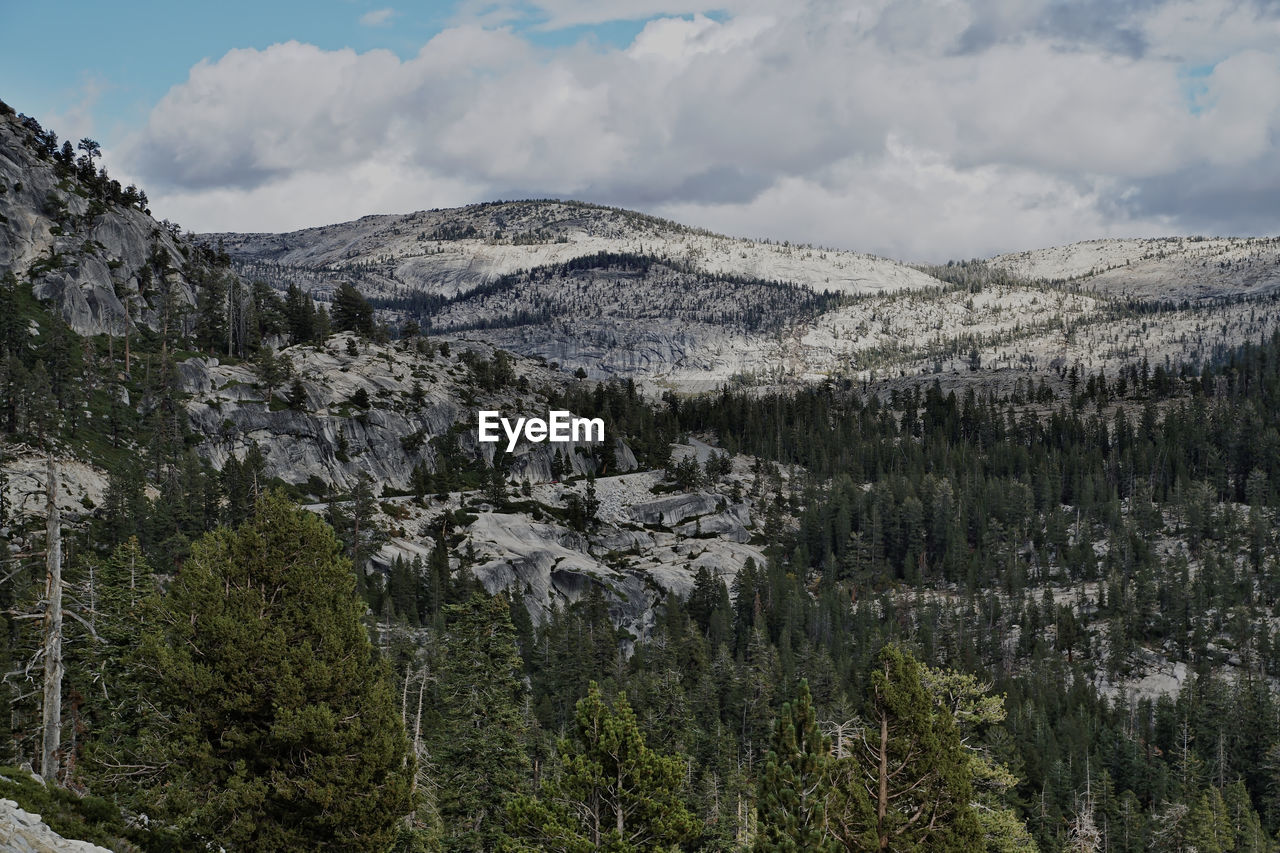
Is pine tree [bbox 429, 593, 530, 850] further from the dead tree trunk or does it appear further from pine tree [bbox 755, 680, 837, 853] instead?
the dead tree trunk

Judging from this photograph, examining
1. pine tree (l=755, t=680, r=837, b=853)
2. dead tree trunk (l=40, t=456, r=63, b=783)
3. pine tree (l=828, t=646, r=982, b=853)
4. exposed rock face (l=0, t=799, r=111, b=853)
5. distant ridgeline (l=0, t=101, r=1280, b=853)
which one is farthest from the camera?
pine tree (l=828, t=646, r=982, b=853)

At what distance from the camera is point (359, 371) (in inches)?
7274

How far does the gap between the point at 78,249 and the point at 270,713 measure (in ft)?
530

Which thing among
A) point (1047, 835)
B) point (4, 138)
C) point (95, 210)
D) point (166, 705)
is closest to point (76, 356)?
point (95, 210)

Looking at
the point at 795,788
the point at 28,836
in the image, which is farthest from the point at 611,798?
the point at 28,836

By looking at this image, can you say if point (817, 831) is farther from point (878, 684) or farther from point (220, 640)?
point (220, 640)

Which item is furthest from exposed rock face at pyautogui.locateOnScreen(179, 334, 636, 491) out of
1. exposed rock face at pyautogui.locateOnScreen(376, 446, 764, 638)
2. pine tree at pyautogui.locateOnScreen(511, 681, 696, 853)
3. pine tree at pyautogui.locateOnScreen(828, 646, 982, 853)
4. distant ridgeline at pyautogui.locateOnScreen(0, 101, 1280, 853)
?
pine tree at pyautogui.locateOnScreen(828, 646, 982, 853)

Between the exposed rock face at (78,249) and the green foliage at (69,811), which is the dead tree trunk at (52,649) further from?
the exposed rock face at (78,249)

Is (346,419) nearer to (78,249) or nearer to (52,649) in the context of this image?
(78,249)

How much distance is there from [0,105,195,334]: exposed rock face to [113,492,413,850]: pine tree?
14348 cm

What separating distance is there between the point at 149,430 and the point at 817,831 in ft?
430

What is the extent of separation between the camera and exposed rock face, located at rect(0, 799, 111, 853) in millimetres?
21094

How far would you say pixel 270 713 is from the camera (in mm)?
30234

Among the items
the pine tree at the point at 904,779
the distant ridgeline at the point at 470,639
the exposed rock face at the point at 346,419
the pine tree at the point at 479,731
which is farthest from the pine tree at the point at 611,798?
the exposed rock face at the point at 346,419
